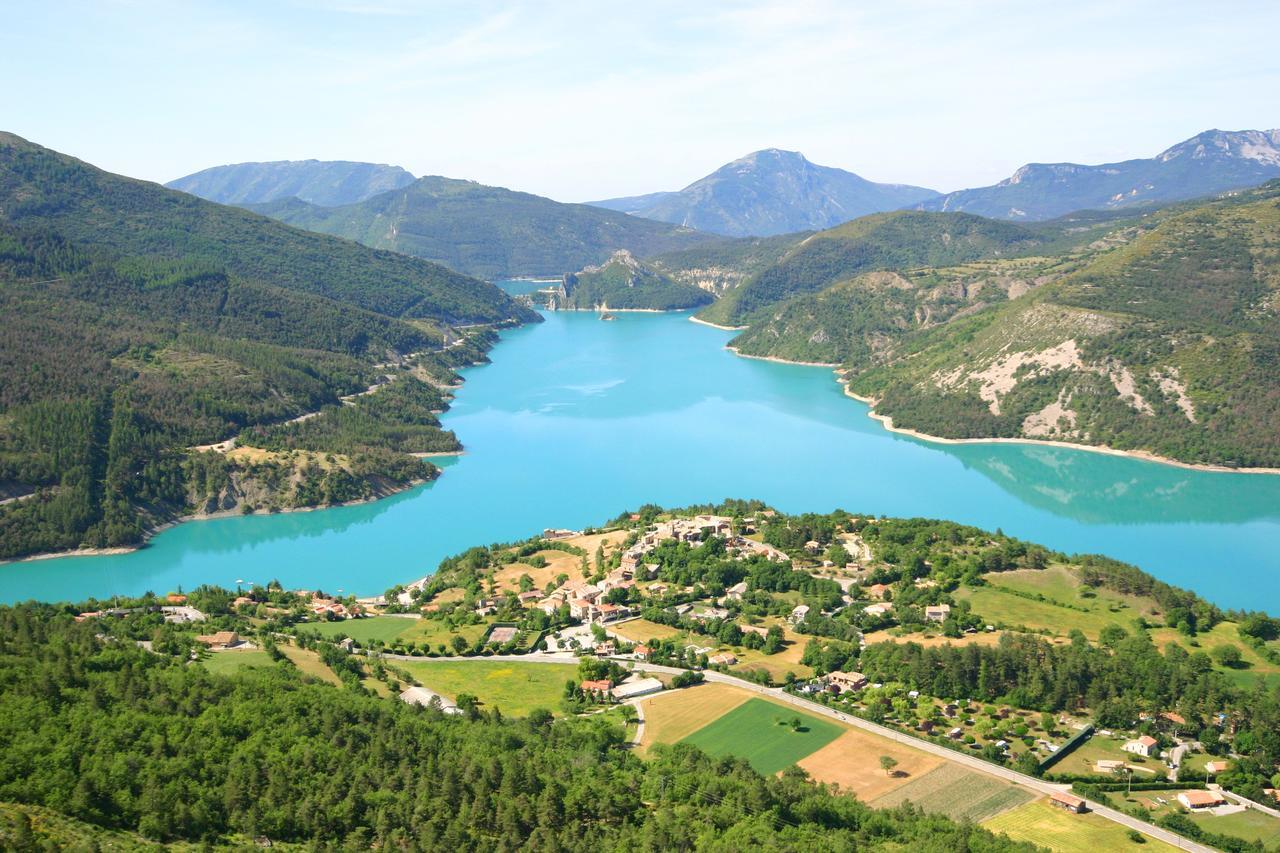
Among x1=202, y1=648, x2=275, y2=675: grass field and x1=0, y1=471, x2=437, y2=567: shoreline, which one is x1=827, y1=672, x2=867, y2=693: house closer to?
x1=202, y1=648, x2=275, y2=675: grass field

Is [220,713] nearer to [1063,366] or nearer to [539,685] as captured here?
[539,685]

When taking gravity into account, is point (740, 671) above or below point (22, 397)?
below

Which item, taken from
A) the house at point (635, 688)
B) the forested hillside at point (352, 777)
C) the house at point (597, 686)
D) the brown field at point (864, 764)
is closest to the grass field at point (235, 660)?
the forested hillside at point (352, 777)

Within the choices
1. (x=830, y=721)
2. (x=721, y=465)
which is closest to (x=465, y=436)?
(x=721, y=465)

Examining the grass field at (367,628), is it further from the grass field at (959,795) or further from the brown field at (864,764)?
the grass field at (959,795)

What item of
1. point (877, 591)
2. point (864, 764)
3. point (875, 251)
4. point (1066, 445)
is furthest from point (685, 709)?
point (875, 251)
